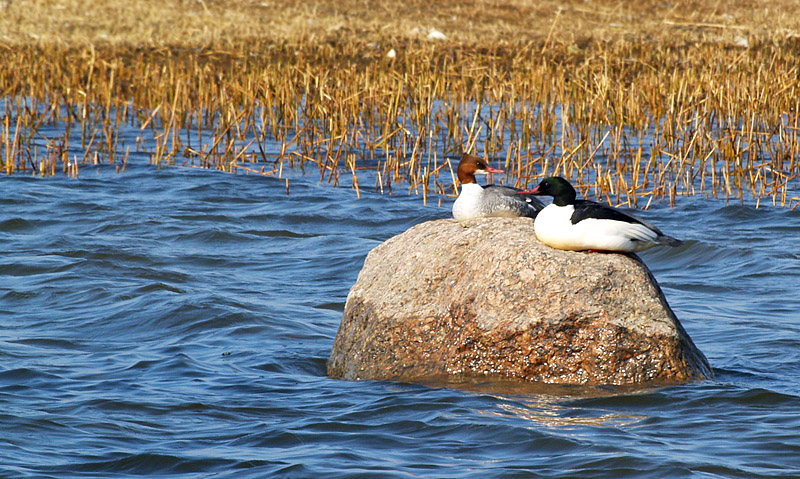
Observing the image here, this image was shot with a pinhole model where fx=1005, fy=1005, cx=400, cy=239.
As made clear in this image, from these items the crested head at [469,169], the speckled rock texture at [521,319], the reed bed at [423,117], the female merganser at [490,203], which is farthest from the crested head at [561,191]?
the reed bed at [423,117]

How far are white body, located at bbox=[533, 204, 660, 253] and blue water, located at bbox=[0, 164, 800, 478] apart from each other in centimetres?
84

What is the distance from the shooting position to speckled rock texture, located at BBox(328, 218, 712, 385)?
561cm

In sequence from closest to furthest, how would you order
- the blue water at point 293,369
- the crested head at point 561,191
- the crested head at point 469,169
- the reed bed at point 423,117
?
the blue water at point 293,369, the crested head at point 561,191, the crested head at point 469,169, the reed bed at point 423,117

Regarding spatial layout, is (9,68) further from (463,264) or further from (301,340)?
(463,264)

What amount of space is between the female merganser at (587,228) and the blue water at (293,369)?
85 centimetres

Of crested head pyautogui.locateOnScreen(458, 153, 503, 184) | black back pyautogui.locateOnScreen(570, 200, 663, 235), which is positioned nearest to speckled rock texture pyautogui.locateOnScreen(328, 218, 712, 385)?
black back pyautogui.locateOnScreen(570, 200, 663, 235)

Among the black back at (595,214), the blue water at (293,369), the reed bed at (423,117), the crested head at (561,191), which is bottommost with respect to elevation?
the blue water at (293,369)

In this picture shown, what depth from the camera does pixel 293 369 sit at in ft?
21.4

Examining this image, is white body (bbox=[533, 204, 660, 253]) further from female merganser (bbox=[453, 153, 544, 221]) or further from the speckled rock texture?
female merganser (bbox=[453, 153, 544, 221])

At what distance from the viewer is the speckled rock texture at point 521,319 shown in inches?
221

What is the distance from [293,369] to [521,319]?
168 centimetres

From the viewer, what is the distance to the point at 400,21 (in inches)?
1070

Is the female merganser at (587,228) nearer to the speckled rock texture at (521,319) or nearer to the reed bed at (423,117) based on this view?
the speckled rock texture at (521,319)

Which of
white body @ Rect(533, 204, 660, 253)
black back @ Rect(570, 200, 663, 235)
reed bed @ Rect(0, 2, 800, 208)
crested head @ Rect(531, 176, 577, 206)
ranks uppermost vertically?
reed bed @ Rect(0, 2, 800, 208)
